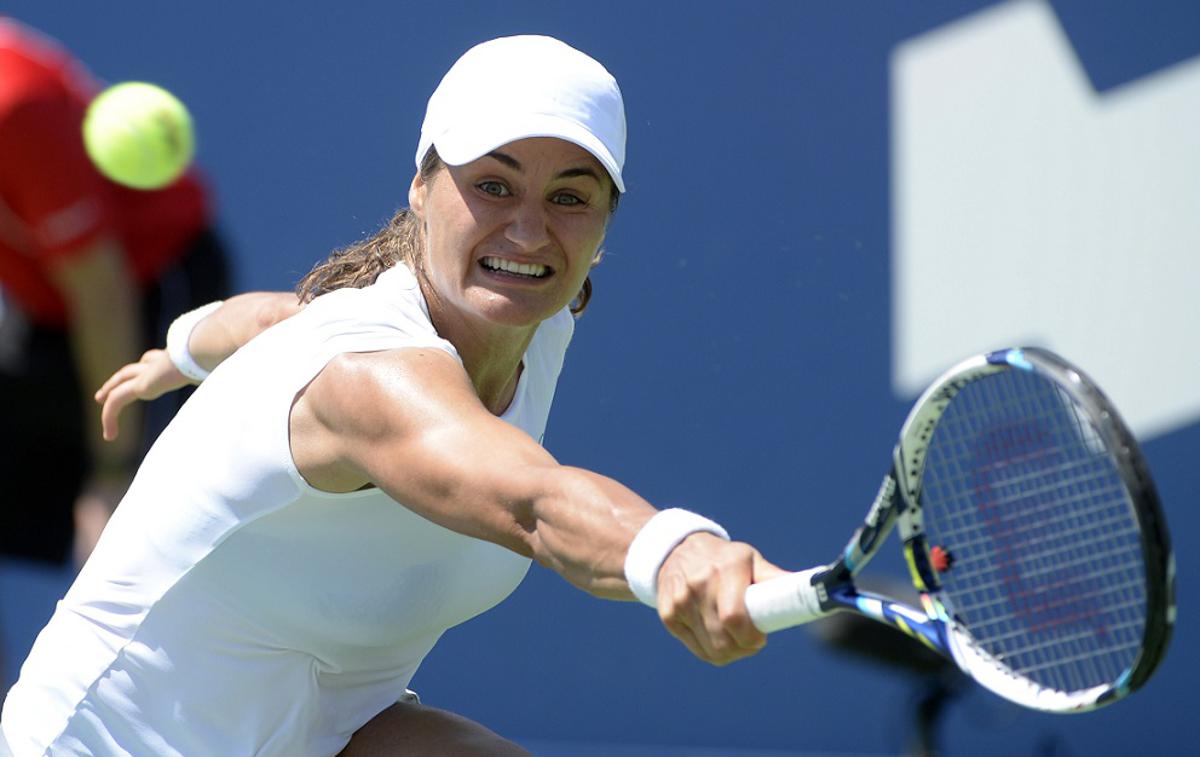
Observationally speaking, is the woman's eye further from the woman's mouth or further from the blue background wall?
the blue background wall

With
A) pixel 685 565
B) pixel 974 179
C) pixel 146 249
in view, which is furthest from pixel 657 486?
pixel 685 565

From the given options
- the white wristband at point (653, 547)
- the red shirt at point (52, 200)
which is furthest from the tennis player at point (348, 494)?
the red shirt at point (52, 200)

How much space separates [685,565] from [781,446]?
8.82ft

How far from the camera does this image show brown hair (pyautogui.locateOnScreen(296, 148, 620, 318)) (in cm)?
198

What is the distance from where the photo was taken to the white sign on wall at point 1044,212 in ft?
12.2

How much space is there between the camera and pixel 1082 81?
3.77 m

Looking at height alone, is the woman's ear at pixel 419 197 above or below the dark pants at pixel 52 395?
above

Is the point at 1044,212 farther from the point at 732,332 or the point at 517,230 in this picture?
the point at 517,230

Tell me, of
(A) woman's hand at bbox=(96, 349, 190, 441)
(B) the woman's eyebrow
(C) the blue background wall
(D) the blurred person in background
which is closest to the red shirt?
(D) the blurred person in background

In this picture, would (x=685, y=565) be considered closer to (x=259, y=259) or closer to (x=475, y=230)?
(x=475, y=230)

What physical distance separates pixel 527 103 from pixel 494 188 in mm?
123

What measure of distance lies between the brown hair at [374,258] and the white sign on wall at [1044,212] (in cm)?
183

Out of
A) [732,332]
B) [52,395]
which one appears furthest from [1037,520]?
[52,395]

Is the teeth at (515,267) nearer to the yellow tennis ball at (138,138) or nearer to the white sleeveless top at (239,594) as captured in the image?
the white sleeveless top at (239,594)
